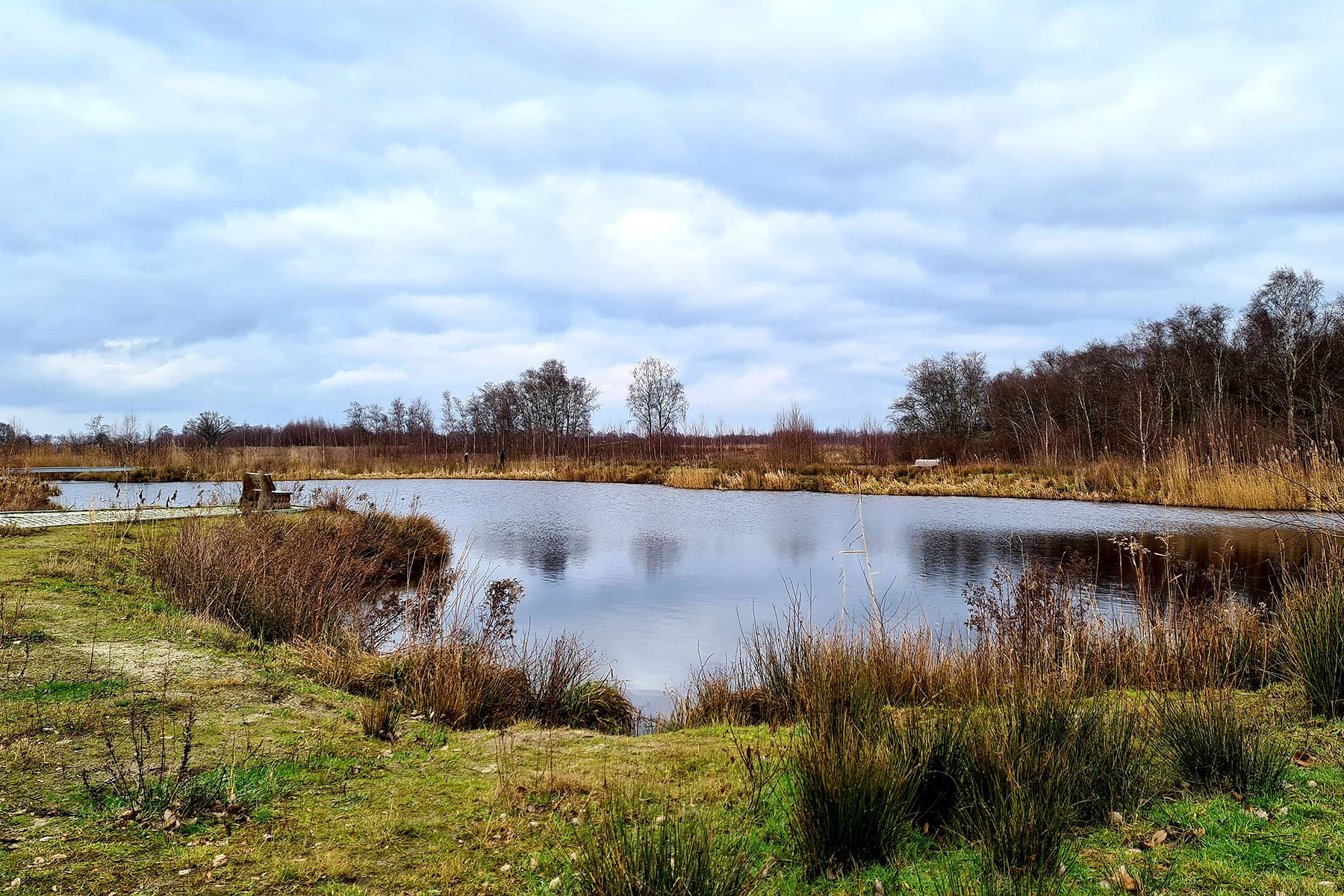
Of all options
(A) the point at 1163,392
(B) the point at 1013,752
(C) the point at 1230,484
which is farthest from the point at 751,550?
(A) the point at 1163,392

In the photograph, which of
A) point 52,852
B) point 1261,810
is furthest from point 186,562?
point 1261,810

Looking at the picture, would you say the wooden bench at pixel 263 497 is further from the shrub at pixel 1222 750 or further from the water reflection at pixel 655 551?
the shrub at pixel 1222 750

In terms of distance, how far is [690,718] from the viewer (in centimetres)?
672

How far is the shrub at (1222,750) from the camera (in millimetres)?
4078

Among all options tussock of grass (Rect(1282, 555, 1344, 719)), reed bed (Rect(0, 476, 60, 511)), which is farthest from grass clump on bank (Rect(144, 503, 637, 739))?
reed bed (Rect(0, 476, 60, 511))

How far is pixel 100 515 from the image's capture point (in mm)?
13188

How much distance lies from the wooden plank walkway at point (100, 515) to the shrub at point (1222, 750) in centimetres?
1353

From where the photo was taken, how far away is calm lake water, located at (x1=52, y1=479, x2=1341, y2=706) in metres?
10.9

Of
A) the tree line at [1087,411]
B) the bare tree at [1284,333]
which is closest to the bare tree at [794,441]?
the tree line at [1087,411]

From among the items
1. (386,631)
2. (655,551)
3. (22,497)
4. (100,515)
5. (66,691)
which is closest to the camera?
(66,691)

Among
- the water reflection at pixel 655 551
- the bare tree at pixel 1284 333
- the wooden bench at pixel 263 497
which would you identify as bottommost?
the water reflection at pixel 655 551

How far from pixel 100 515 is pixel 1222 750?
16.3 m

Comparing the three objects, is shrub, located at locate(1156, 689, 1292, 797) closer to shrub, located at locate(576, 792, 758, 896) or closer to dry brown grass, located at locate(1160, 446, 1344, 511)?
shrub, located at locate(576, 792, 758, 896)

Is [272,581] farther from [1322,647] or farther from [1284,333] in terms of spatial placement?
[1284,333]
